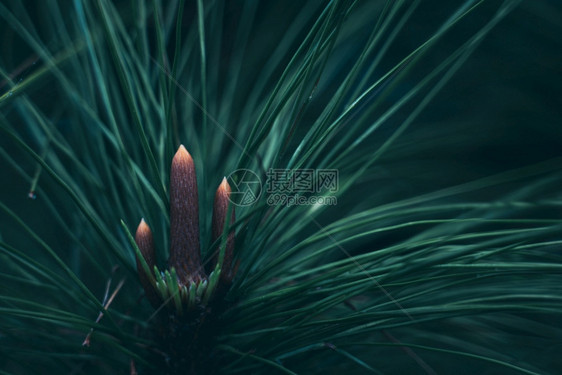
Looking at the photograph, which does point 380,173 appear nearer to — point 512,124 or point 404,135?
point 404,135

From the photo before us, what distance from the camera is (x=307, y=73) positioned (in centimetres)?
30

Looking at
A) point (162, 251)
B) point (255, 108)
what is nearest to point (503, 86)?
point (255, 108)

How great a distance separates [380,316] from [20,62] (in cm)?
47

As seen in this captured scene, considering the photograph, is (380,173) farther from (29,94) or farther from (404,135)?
(29,94)

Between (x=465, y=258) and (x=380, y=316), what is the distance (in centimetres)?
7

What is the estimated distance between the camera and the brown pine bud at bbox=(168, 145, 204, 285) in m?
0.32

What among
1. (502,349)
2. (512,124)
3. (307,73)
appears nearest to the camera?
(307,73)

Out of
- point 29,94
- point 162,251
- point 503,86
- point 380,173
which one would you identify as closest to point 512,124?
point 503,86

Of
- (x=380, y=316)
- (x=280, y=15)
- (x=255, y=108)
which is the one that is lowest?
(x=380, y=316)

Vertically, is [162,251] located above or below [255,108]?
below

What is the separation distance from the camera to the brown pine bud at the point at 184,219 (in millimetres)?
315

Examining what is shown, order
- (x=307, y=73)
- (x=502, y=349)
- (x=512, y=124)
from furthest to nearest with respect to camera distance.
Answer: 1. (x=512, y=124)
2. (x=502, y=349)
3. (x=307, y=73)

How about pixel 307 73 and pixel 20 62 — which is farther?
pixel 20 62

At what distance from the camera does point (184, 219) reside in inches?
12.5
